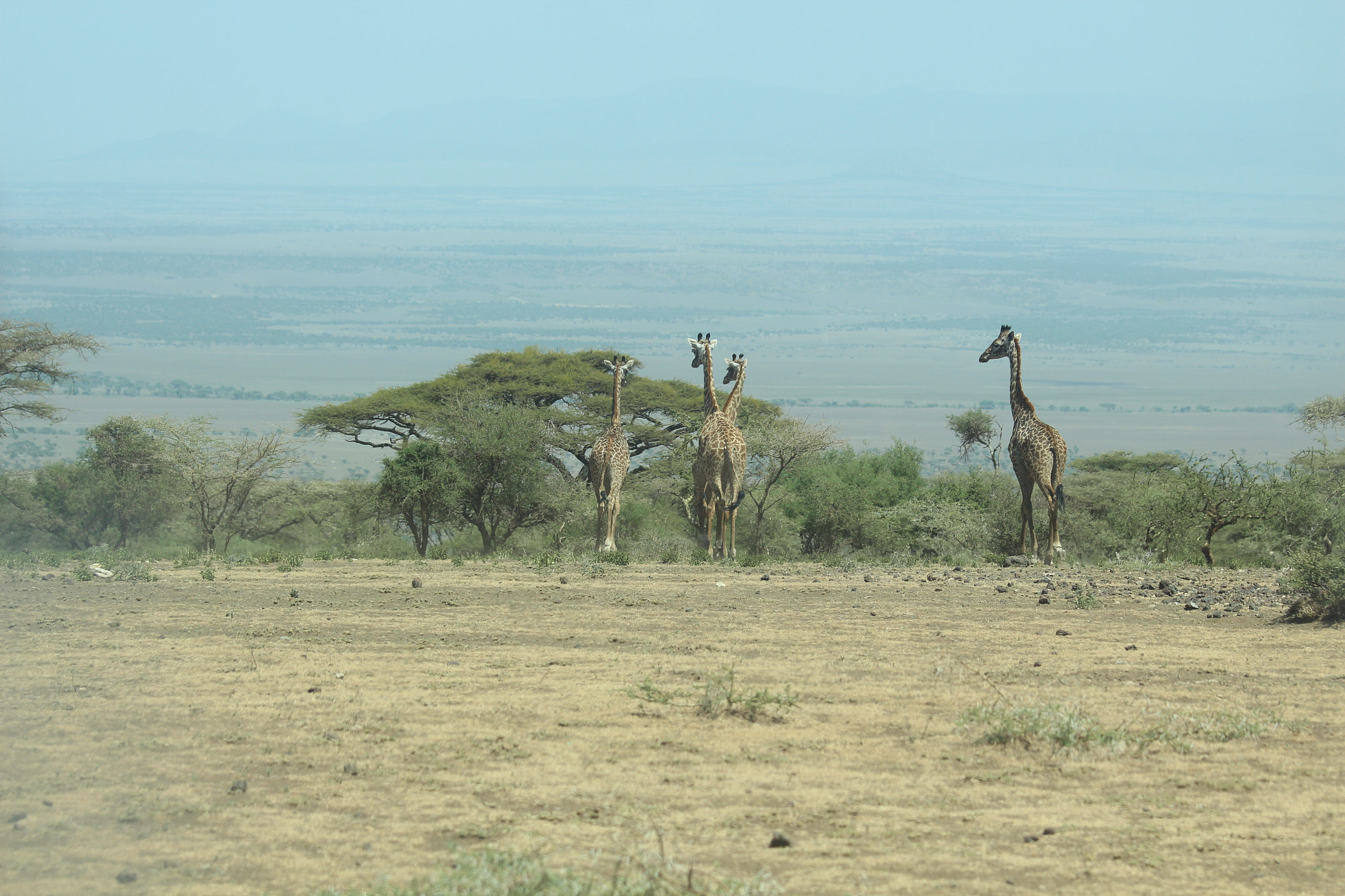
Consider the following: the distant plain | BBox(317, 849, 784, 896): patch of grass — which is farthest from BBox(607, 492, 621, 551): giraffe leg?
the distant plain

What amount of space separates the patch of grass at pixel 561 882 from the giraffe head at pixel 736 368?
12.8 metres

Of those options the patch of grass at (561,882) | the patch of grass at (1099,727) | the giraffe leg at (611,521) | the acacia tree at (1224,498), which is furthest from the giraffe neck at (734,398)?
the patch of grass at (561,882)

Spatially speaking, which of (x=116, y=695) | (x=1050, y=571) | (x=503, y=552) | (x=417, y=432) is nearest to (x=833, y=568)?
(x=1050, y=571)

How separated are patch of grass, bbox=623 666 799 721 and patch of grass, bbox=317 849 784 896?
219 centimetres

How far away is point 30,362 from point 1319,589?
20.6 meters

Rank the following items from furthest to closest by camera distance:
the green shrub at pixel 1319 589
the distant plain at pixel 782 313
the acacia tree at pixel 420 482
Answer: the distant plain at pixel 782 313, the acacia tree at pixel 420 482, the green shrub at pixel 1319 589

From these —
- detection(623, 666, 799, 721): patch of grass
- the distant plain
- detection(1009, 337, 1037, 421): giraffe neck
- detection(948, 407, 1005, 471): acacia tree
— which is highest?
the distant plain

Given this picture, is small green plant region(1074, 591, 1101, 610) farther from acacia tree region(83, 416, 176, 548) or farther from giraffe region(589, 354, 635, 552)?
acacia tree region(83, 416, 176, 548)

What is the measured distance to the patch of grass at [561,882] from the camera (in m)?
4.35

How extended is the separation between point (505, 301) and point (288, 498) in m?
104

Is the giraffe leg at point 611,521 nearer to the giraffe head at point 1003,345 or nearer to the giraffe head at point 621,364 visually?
the giraffe head at point 621,364

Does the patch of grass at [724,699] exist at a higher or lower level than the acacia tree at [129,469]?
lower

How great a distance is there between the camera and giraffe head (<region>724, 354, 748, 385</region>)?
17.1 meters

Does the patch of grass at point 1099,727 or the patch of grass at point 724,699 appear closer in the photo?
the patch of grass at point 1099,727
